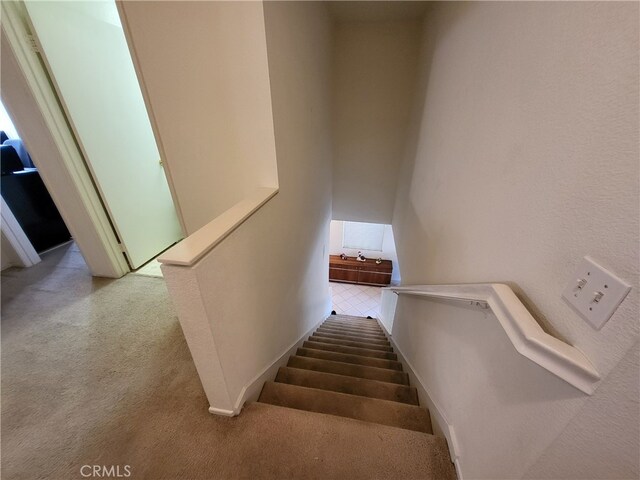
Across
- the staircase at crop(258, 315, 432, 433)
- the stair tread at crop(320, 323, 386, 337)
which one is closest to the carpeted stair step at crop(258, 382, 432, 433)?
the staircase at crop(258, 315, 432, 433)

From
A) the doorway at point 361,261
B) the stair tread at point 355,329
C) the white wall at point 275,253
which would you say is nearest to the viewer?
the white wall at point 275,253

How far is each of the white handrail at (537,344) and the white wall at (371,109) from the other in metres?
2.68

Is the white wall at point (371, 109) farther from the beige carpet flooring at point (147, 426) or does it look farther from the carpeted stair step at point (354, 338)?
the beige carpet flooring at point (147, 426)

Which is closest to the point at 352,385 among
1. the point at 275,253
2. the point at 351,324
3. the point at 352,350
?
the point at 352,350

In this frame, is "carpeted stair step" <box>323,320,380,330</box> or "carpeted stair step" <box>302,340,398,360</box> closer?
"carpeted stair step" <box>302,340,398,360</box>

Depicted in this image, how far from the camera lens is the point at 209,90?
1.27 meters

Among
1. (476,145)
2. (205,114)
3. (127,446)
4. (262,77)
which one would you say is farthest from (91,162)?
(476,145)

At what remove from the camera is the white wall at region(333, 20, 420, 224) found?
252cm

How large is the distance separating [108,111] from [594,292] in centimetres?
286

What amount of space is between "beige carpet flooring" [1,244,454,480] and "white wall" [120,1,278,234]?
3.57 ft

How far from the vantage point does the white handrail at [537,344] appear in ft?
1.56

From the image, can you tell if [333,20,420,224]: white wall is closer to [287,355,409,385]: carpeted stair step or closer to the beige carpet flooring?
[287,355,409,385]: carpeted stair step

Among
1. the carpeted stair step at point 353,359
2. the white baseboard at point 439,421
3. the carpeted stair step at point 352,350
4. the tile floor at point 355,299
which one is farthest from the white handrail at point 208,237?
the tile floor at point 355,299

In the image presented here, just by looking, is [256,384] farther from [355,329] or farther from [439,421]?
[355,329]
